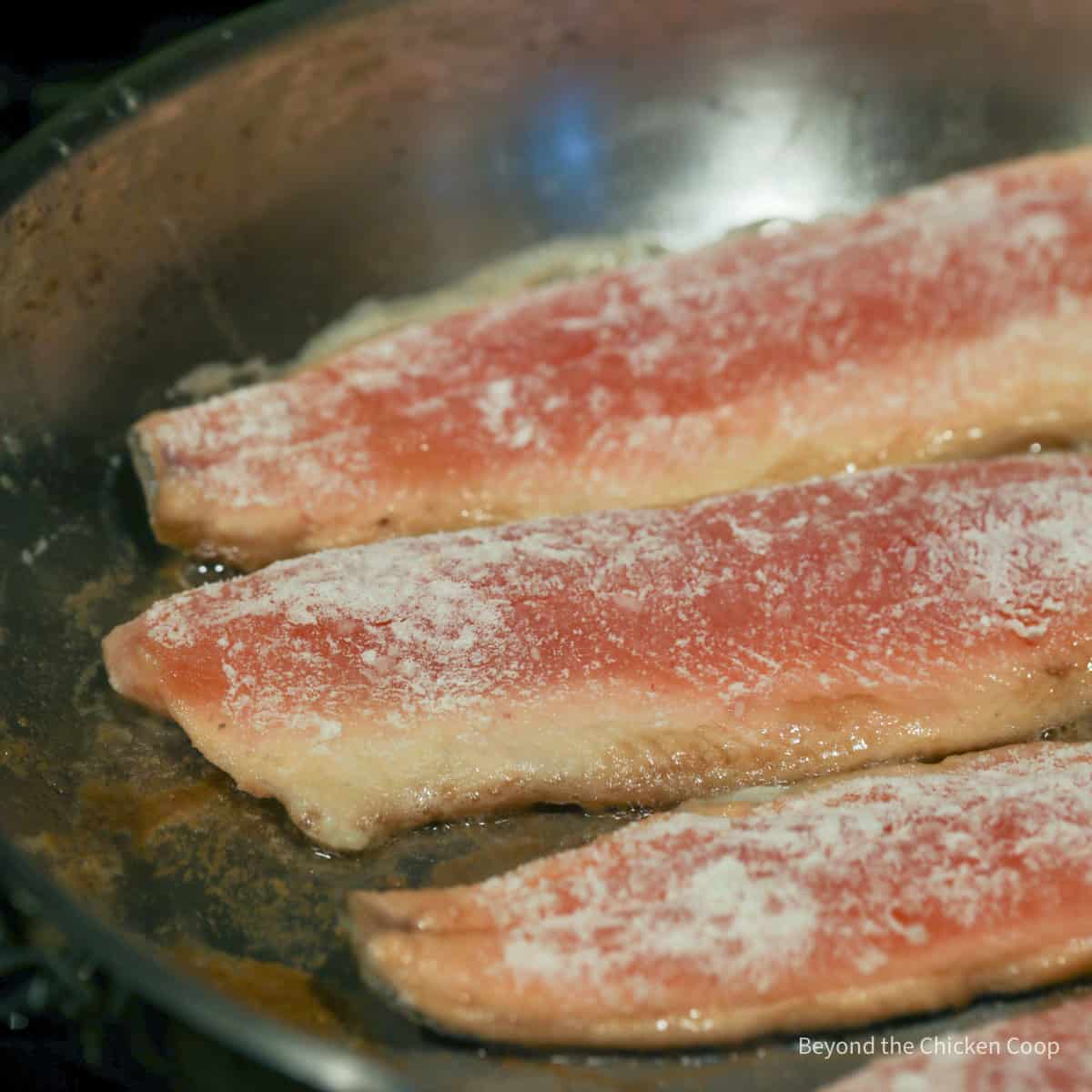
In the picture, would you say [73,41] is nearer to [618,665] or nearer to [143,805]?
[143,805]

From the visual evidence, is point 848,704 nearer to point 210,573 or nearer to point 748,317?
point 748,317

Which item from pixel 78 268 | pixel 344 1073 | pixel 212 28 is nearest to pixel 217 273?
pixel 78 268

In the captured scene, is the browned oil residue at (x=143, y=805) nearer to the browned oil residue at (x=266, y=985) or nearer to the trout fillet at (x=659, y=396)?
the browned oil residue at (x=266, y=985)

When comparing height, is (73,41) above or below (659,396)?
above

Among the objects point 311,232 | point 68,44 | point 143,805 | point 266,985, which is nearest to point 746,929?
point 266,985

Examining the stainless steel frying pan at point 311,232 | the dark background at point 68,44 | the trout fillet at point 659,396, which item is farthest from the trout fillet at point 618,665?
the dark background at point 68,44
